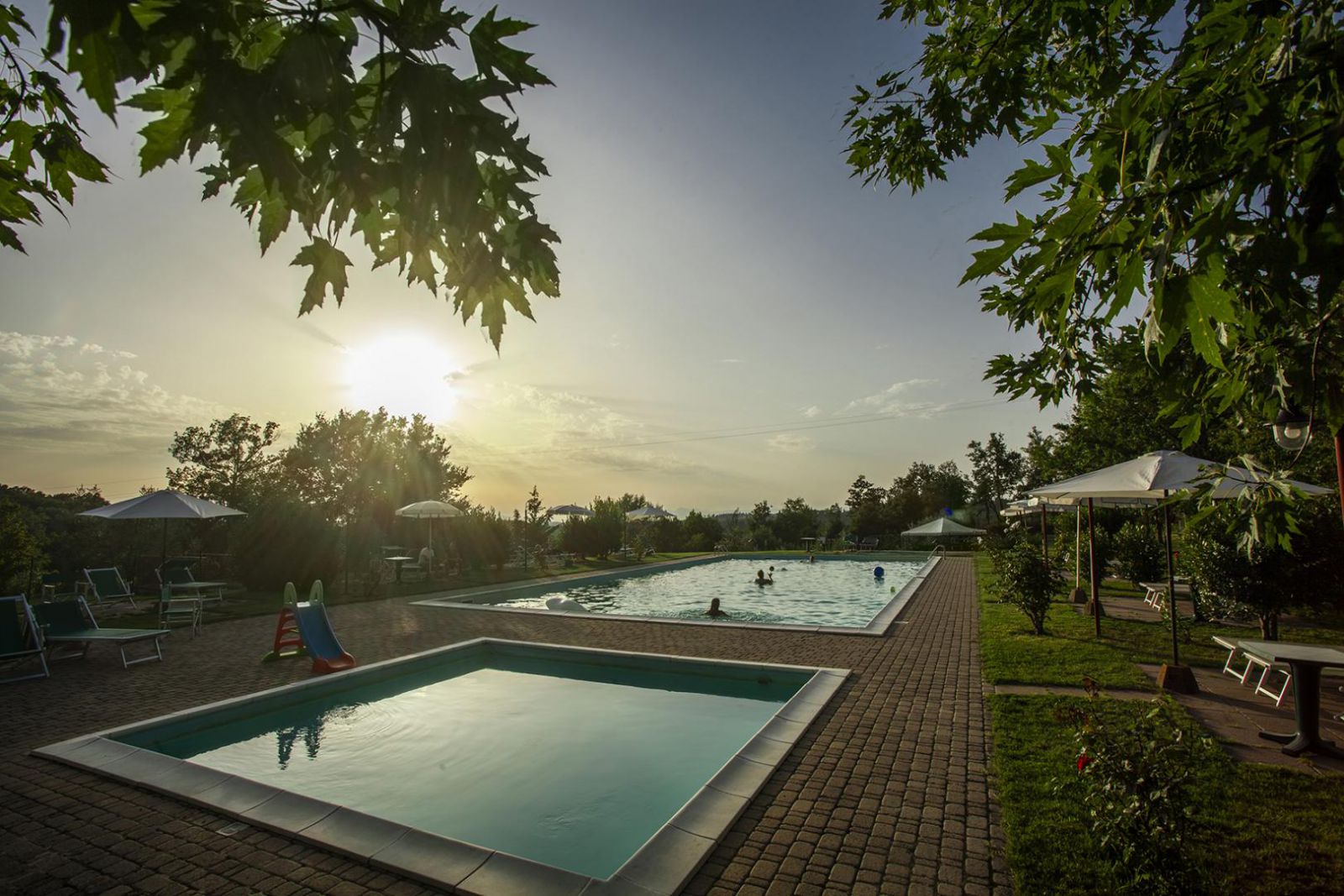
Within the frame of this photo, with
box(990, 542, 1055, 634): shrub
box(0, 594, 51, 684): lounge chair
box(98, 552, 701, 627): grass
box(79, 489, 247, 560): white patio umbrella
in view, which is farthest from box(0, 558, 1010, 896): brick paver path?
box(98, 552, 701, 627): grass

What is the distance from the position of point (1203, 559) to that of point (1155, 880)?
853 centimetres

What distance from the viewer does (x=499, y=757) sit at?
260 inches

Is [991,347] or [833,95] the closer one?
[991,347]

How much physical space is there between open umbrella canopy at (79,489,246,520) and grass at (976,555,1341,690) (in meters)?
14.7

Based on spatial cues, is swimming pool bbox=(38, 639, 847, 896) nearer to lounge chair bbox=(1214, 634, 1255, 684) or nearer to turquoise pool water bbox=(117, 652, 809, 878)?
turquoise pool water bbox=(117, 652, 809, 878)

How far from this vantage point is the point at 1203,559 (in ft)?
30.3

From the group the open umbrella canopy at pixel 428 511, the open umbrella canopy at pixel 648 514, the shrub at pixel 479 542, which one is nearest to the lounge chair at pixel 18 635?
the open umbrella canopy at pixel 428 511

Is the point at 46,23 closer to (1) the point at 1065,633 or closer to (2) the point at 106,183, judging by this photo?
(2) the point at 106,183

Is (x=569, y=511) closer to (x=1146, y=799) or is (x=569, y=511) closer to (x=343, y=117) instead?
(x=1146, y=799)

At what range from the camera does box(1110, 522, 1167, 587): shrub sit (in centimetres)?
1489

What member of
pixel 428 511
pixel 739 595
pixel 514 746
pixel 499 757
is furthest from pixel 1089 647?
pixel 428 511

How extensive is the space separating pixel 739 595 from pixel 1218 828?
16.9 metres

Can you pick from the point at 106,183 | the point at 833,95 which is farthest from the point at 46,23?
the point at 833,95

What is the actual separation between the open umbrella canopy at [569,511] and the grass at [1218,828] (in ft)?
76.5
